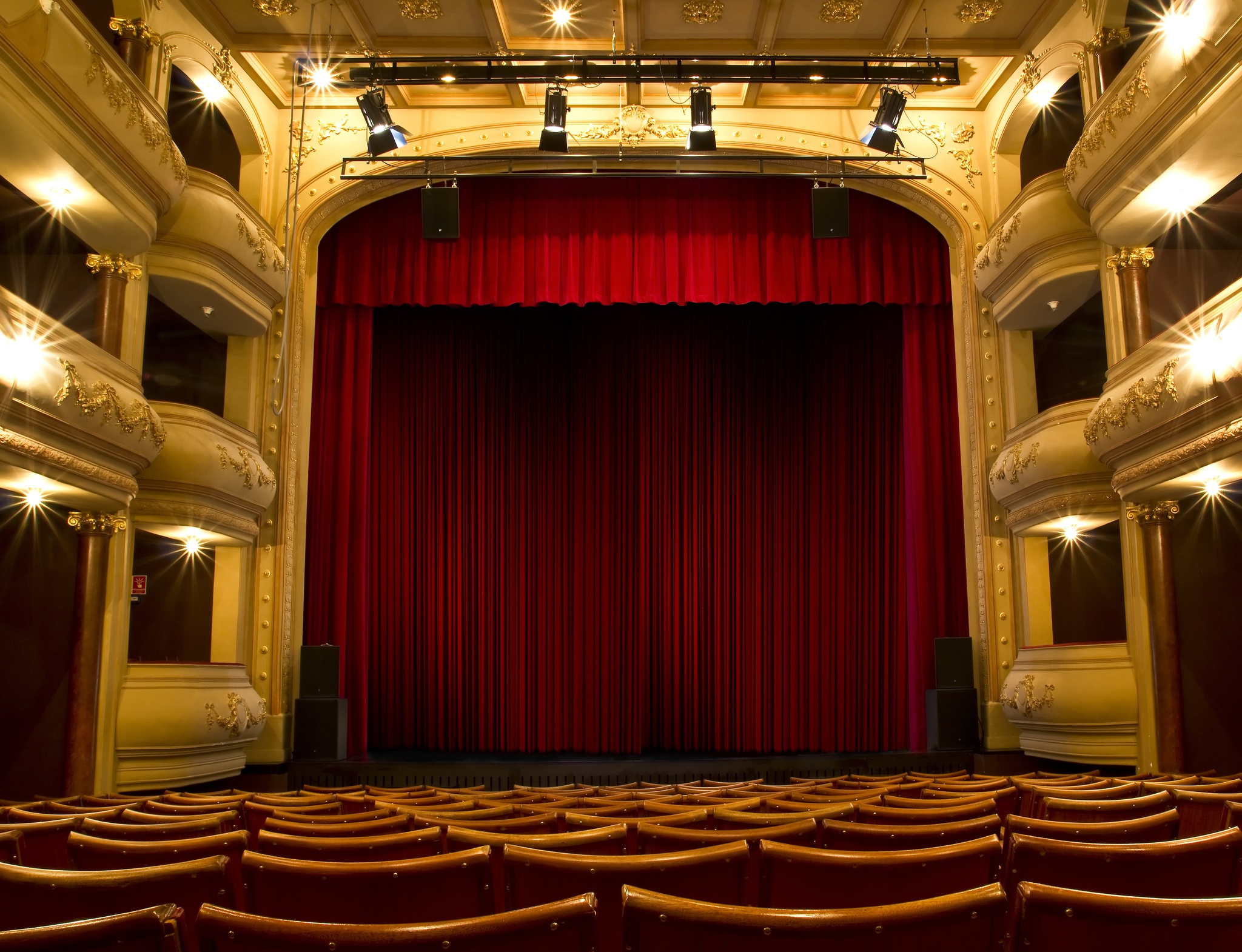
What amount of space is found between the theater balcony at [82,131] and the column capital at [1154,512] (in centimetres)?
767

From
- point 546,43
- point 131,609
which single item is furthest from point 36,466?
point 546,43

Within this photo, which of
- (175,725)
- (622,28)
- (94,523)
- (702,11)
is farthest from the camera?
(622,28)

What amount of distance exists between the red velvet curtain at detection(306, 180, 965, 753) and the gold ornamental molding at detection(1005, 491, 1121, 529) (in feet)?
4.46

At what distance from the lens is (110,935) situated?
119 centimetres

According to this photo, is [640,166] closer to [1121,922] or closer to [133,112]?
[133,112]

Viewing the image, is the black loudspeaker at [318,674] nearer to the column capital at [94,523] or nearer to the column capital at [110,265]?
the column capital at [94,523]

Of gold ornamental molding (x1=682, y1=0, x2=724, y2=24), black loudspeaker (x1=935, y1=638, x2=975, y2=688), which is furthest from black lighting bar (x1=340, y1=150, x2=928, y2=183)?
black loudspeaker (x1=935, y1=638, x2=975, y2=688)

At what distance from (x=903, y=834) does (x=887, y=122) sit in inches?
303

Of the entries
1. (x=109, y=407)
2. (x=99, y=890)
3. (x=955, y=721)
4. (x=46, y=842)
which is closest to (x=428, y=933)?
(x=99, y=890)

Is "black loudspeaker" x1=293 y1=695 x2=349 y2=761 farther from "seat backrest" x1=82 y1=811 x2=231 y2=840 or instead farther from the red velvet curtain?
"seat backrest" x1=82 y1=811 x2=231 y2=840

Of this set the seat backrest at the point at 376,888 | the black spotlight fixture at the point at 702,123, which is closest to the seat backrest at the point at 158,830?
the seat backrest at the point at 376,888

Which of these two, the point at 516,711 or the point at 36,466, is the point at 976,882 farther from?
the point at 516,711

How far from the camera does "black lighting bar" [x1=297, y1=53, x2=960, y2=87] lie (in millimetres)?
8344

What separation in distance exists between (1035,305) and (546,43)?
197 inches
